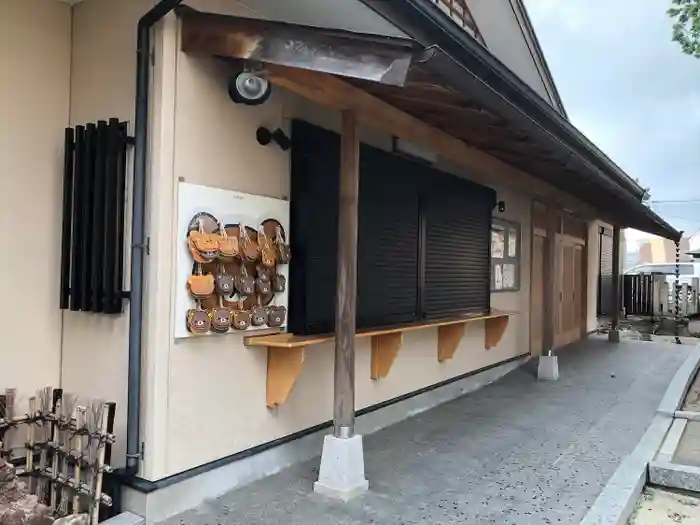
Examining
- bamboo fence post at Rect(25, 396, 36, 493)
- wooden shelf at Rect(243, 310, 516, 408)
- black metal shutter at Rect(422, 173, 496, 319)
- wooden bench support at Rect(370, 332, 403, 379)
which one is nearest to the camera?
bamboo fence post at Rect(25, 396, 36, 493)

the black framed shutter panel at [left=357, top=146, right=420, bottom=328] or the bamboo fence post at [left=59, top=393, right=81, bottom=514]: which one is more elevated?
the black framed shutter panel at [left=357, top=146, right=420, bottom=328]

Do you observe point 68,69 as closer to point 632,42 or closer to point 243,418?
point 243,418

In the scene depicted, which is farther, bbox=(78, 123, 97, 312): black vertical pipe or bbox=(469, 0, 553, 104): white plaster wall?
bbox=(469, 0, 553, 104): white plaster wall

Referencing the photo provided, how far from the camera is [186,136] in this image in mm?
3113

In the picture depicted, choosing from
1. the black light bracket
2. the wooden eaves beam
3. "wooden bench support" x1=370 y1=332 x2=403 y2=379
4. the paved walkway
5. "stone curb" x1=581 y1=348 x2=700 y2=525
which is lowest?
the paved walkway

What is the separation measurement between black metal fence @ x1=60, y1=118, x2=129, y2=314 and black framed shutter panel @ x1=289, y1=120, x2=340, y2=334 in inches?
42.6

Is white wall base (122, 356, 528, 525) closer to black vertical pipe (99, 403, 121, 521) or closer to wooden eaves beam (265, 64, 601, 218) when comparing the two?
black vertical pipe (99, 403, 121, 521)

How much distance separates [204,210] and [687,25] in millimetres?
7470

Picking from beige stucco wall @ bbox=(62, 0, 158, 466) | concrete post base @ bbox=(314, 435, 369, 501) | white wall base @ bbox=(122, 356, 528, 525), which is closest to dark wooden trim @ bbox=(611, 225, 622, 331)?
white wall base @ bbox=(122, 356, 528, 525)

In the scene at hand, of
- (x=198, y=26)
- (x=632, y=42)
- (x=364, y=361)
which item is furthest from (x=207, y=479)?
(x=632, y=42)

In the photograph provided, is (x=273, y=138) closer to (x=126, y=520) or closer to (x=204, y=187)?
(x=204, y=187)

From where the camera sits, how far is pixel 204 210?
126 inches

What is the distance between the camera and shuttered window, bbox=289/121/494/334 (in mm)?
3799

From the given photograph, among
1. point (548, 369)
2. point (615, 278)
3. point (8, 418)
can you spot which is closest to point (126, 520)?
point (8, 418)
